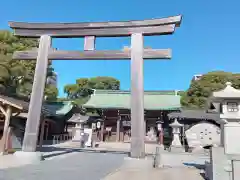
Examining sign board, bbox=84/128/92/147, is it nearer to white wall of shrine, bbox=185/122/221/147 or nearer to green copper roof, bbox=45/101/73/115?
green copper roof, bbox=45/101/73/115

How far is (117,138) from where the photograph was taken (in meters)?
23.9

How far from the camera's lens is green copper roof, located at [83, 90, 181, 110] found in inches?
945

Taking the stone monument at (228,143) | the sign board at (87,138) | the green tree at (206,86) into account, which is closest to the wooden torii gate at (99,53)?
the stone monument at (228,143)

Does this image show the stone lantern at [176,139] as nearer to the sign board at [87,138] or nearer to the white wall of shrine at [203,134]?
the white wall of shrine at [203,134]

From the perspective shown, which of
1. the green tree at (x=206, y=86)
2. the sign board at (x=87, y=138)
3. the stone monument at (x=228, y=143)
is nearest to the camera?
the stone monument at (x=228, y=143)

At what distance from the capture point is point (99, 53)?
9812 mm

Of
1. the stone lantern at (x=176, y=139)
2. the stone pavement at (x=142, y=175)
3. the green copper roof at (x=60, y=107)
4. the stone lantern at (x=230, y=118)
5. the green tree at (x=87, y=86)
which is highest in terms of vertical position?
the green tree at (x=87, y=86)

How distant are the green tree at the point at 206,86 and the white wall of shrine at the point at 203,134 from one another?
47.7 ft

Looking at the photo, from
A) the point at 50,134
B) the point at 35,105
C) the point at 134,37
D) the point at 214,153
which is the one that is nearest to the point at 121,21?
the point at 134,37

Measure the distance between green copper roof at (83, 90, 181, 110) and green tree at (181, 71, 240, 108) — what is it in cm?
1164

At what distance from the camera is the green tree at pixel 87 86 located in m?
53.6

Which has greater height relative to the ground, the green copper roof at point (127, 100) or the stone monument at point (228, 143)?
the green copper roof at point (127, 100)

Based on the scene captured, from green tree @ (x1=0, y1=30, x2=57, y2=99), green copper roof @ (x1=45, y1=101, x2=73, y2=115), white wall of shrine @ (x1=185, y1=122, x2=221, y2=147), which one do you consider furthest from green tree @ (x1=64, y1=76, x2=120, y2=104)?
white wall of shrine @ (x1=185, y1=122, x2=221, y2=147)

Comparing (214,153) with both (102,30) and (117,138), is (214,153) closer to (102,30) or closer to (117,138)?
(102,30)
